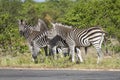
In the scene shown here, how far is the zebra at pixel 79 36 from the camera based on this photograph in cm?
2261

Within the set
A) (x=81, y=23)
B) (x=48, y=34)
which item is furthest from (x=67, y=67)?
(x=81, y=23)

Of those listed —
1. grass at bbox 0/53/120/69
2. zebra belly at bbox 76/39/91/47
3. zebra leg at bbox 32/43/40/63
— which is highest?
zebra belly at bbox 76/39/91/47

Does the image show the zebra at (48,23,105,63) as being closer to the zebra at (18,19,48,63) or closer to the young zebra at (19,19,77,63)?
the young zebra at (19,19,77,63)

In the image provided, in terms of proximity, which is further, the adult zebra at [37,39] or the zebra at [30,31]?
the zebra at [30,31]

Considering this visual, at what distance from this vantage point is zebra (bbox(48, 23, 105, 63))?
22.6m

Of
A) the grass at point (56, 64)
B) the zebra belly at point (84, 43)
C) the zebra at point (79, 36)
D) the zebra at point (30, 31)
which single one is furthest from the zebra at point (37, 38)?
the zebra belly at point (84, 43)

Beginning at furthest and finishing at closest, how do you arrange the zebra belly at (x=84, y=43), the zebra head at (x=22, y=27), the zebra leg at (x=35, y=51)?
the zebra head at (x=22, y=27)
the zebra leg at (x=35, y=51)
the zebra belly at (x=84, y=43)

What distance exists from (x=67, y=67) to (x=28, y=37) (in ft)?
14.4

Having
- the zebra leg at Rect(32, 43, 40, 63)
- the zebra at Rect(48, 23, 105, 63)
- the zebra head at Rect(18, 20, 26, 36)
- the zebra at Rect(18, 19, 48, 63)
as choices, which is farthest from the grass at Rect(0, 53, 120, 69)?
the zebra head at Rect(18, 20, 26, 36)

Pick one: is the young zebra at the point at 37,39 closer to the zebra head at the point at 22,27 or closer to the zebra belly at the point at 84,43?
the zebra head at the point at 22,27

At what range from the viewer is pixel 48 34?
2370 centimetres

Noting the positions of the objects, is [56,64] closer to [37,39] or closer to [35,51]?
[35,51]

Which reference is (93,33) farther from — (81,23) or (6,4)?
(6,4)

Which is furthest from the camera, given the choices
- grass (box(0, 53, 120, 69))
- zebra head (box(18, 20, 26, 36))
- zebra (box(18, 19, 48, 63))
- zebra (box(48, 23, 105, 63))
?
zebra head (box(18, 20, 26, 36))
